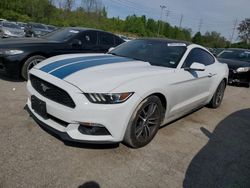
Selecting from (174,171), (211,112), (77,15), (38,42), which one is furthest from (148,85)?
(77,15)

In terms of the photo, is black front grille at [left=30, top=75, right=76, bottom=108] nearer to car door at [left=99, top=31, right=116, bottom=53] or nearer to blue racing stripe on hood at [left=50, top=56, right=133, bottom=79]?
blue racing stripe on hood at [left=50, top=56, right=133, bottom=79]

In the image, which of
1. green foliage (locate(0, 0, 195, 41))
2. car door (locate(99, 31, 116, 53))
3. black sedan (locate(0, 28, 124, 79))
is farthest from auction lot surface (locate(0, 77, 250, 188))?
green foliage (locate(0, 0, 195, 41))

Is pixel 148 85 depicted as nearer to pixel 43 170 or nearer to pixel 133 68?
pixel 133 68

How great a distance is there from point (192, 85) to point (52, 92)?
236 centimetres

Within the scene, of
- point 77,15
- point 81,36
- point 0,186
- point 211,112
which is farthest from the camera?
point 77,15

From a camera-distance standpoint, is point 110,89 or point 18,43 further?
point 18,43

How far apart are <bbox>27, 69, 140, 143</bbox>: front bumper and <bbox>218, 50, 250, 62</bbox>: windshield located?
951 cm

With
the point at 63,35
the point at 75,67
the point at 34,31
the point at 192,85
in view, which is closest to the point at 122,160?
the point at 75,67

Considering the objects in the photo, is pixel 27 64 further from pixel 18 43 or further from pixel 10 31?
pixel 10 31

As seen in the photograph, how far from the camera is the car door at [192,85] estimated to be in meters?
4.05

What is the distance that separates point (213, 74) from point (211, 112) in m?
0.96

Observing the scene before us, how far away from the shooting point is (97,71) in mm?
3391

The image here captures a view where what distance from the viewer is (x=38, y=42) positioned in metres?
6.38

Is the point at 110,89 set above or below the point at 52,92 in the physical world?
above
